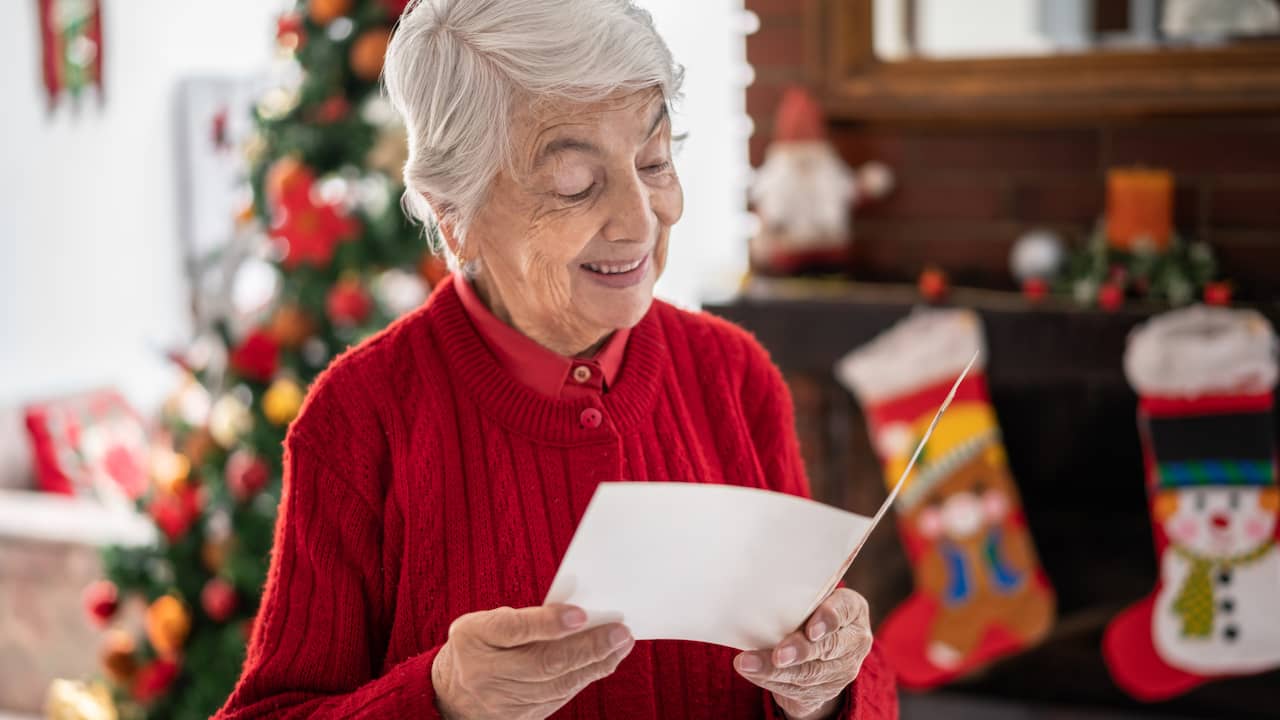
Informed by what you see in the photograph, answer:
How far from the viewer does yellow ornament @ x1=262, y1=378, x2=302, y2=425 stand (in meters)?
2.34

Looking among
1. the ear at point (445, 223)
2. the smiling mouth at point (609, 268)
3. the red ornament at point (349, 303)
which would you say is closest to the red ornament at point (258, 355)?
the red ornament at point (349, 303)

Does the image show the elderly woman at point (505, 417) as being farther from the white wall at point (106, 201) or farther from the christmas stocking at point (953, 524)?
the white wall at point (106, 201)

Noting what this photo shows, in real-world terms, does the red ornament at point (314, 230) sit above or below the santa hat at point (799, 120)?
below

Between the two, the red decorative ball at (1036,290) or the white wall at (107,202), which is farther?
the white wall at (107,202)

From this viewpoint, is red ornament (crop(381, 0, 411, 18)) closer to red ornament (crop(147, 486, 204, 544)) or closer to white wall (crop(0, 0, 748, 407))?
red ornament (crop(147, 486, 204, 544))

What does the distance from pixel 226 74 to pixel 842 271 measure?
11.2 ft

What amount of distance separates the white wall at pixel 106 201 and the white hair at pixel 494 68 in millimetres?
3969

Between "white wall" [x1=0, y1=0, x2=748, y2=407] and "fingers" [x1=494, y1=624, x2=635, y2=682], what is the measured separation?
3.19 metres

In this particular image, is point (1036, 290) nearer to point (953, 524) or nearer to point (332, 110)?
point (953, 524)

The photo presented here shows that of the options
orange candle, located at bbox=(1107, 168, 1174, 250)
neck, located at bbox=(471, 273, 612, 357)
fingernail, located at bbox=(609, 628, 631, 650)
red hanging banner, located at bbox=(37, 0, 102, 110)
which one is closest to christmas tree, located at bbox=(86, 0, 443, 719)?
neck, located at bbox=(471, 273, 612, 357)

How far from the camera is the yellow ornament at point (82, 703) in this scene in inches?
102

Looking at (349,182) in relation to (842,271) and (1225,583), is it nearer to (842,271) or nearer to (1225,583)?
(842,271)

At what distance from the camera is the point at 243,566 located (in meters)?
2.40

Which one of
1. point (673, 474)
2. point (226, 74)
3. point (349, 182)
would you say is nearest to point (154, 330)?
point (226, 74)
